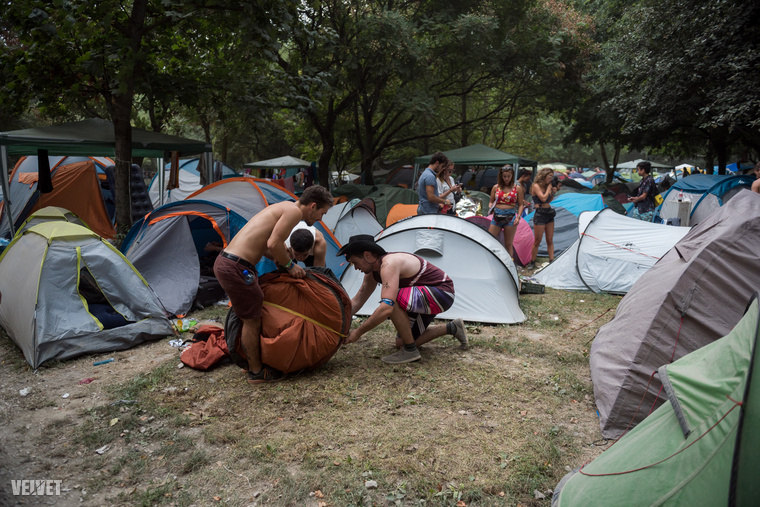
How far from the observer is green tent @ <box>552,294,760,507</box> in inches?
76.2

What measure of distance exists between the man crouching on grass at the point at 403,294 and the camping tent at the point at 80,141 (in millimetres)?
6395

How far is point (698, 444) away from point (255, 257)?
3088 mm

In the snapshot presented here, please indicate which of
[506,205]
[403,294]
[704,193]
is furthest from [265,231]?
[704,193]

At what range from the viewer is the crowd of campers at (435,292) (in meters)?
2.24

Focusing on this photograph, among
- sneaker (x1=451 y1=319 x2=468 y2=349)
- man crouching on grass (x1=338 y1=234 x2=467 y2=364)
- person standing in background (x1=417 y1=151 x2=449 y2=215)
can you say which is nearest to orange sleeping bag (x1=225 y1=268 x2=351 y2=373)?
Result: man crouching on grass (x1=338 y1=234 x2=467 y2=364)

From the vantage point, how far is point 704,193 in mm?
11266

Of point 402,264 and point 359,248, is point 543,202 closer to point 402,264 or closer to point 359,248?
point 402,264

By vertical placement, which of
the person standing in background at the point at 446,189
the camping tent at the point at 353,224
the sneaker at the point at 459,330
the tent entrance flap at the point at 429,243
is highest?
the person standing in background at the point at 446,189

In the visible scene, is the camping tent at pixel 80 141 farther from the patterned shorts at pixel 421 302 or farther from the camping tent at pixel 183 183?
the patterned shorts at pixel 421 302

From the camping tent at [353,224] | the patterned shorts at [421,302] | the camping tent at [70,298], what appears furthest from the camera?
the camping tent at [353,224]

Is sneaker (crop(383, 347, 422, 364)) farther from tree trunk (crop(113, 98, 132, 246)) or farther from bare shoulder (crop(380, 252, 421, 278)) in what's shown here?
tree trunk (crop(113, 98, 132, 246))

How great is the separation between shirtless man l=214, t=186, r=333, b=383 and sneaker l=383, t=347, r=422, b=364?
1091 millimetres

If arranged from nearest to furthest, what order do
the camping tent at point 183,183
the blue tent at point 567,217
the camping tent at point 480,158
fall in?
the blue tent at point 567,217
the camping tent at point 183,183
the camping tent at point 480,158

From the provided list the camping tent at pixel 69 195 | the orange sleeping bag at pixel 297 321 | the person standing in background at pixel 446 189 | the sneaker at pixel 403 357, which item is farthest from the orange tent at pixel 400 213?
the camping tent at pixel 69 195
